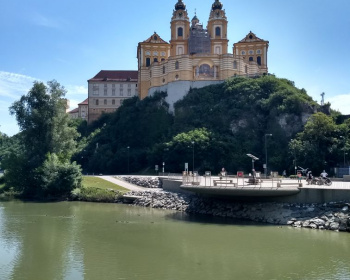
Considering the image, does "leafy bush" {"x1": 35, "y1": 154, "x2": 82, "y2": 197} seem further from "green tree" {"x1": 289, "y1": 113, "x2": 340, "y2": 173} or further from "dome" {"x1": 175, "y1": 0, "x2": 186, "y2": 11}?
"dome" {"x1": 175, "y1": 0, "x2": 186, "y2": 11}

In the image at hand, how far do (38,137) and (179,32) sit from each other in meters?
47.7

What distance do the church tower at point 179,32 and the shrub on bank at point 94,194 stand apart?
162 feet

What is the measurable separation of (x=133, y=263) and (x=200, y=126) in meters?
54.2

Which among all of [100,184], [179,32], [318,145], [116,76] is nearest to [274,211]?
[100,184]

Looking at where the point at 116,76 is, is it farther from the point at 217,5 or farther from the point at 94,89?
the point at 217,5

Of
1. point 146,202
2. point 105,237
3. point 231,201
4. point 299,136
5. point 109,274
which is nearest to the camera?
point 109,274

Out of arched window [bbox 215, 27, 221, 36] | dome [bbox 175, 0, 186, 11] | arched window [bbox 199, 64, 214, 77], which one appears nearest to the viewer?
arched window [bbox 199, 64, 214, 77]

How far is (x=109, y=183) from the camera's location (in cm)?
5359

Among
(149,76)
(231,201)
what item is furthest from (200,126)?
(231,201)

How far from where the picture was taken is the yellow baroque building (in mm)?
81688

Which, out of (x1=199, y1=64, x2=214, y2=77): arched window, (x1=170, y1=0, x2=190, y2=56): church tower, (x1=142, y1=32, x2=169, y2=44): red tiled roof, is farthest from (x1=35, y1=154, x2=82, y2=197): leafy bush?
(x1=142, y1=32, x2=169, y2=44): red tiled roof

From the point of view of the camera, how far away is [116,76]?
116625mm

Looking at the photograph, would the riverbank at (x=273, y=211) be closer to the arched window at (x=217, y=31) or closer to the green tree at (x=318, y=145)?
the green tree at (x=318, y=145)

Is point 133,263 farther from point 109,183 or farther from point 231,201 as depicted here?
point 109,183
